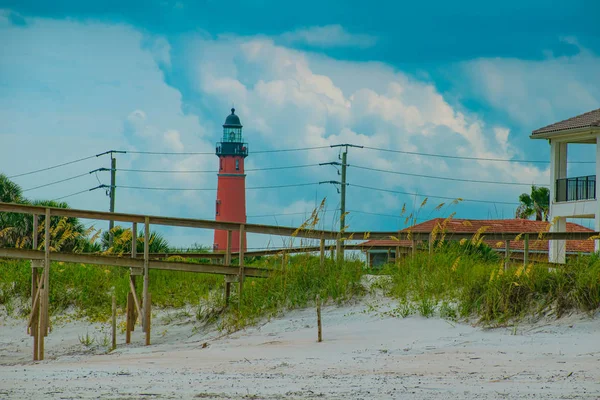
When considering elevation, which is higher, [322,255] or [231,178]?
[231,178]

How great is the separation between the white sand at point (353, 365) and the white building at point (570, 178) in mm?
18095

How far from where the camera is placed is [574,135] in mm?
32125

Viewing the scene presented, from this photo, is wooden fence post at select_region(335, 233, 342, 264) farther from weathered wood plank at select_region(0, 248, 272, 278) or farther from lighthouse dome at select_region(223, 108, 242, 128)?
lighthouse dome at select_region(223, 108, 242, 128)

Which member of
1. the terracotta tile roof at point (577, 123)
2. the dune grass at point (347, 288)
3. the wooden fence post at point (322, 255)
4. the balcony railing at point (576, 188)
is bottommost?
the dune grass at point (347, 288)

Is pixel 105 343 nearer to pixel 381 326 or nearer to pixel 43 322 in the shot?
pixel 43 322

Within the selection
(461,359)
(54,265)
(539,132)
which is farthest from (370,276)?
(539,132)

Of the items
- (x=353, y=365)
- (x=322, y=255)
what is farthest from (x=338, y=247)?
(x=353, y=365)

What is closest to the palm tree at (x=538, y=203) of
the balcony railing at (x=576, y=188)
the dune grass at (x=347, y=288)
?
the balcony railing at (x=576, y=188)

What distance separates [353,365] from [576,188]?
2389cm

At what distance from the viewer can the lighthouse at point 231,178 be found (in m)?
56.5

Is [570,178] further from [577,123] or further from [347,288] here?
[347,288]

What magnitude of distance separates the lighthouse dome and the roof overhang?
31589 mm

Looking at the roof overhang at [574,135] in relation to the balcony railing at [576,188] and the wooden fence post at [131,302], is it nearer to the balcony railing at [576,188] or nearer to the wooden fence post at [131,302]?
the balcony railing at [576,188]

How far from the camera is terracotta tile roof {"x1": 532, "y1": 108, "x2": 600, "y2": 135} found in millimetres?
31375
